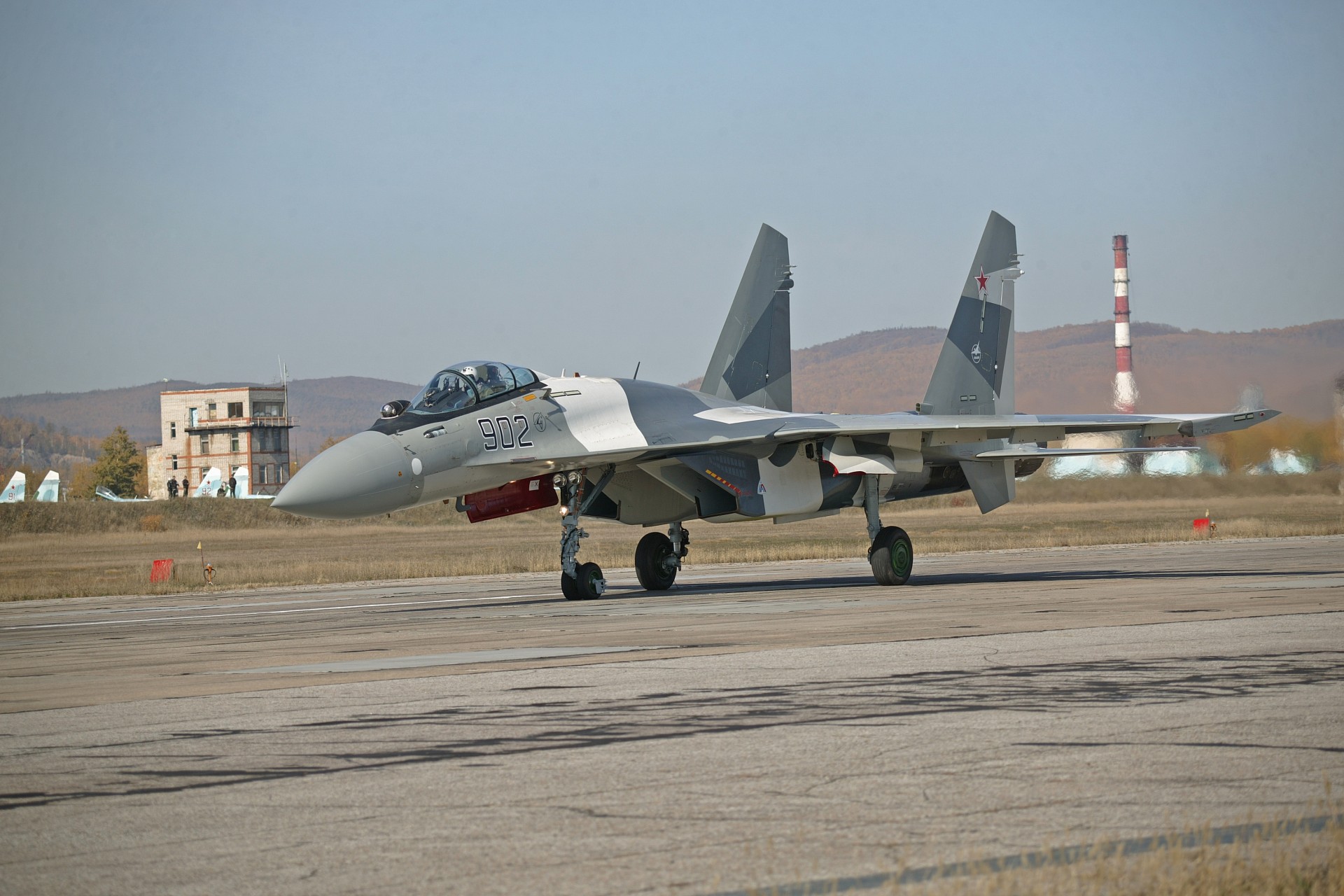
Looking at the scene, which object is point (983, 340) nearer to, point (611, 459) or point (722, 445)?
point (722, 445)

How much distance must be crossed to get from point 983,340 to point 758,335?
4.14 m

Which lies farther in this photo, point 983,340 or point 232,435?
point 232,435

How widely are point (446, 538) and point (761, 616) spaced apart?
146ft

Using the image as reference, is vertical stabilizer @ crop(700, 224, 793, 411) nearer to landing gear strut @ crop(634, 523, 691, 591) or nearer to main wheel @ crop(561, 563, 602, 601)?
landing gear strut @ crop(634, 523, 691, 591)

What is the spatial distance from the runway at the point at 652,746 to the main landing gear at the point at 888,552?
541 centimetres

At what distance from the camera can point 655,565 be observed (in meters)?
20.7

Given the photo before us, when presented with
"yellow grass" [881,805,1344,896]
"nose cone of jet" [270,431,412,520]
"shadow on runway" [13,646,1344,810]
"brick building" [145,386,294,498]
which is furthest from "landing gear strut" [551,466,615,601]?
"brick building" [145,386,294,498]

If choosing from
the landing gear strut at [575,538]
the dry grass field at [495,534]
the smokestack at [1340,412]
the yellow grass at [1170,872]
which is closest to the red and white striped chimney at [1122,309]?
the dry grass field at [495,534]

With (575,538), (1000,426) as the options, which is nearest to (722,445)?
(575,538)

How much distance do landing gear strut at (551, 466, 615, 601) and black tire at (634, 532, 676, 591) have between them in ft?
5.78

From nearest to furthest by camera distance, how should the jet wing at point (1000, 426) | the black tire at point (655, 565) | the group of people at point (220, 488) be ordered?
the jet wing at point (1000, 426) → the black tire at point (655, 565) → the group of people at point (220, 488)

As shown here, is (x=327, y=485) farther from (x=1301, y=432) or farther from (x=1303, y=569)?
(x=1301, y=432)

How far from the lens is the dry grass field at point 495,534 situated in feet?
104

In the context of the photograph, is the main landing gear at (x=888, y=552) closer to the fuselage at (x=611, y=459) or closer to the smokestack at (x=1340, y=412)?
the fuselage at (x=611, y=459)
